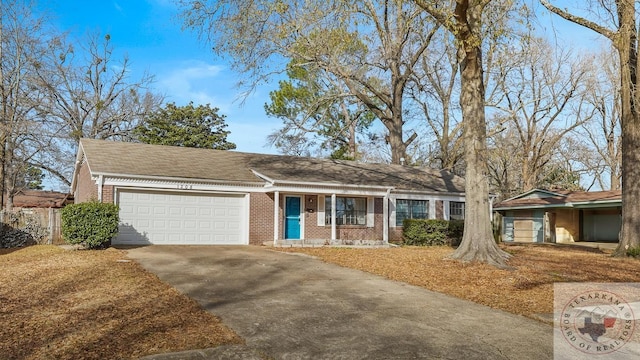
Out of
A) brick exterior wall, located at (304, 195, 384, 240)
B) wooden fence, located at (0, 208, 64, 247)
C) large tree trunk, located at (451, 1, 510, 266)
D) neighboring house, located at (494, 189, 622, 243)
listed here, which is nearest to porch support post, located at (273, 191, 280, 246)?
brick exterior wall, located at (304, 195, 384, 240)

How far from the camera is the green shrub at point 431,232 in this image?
20250mm

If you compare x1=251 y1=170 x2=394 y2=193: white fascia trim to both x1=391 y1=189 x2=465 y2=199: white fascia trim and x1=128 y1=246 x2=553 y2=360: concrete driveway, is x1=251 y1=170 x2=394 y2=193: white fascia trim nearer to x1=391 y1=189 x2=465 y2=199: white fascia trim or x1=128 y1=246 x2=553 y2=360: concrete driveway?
x1=391 y1=189 x2=465 y2=199: white fascia trim

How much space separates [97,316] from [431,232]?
1607cm

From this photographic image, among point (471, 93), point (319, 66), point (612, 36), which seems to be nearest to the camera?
point (471, 93)

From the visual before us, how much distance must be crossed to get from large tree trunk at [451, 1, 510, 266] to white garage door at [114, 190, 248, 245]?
8.82m

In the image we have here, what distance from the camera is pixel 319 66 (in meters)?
19.6

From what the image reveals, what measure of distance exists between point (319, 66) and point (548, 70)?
68.2ft

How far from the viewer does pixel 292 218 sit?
62.6 ft

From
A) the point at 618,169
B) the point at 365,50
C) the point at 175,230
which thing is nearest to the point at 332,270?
the point at 175,230

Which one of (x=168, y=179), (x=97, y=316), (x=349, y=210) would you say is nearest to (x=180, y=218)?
(x=168, y=179)

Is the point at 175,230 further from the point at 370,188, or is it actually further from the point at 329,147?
the point at 329,147

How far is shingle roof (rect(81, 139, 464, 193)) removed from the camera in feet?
56.0

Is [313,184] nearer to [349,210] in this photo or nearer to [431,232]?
[349,210]

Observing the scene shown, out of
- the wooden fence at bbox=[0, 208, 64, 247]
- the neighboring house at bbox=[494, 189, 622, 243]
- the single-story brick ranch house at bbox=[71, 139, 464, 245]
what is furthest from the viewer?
the neighboring house at bbox=[494, 189, 622, 243]
